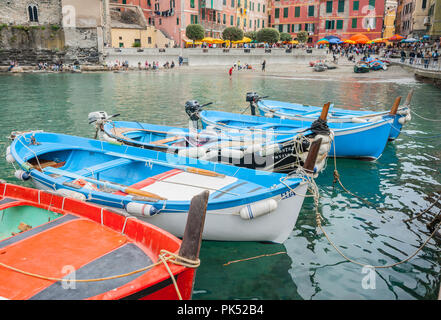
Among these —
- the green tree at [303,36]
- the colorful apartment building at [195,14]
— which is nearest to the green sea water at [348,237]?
the green tree at [303,36]

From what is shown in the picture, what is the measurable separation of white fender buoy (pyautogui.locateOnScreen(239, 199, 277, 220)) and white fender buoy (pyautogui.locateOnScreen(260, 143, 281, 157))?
315 centimetres

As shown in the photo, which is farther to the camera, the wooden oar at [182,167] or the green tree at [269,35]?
the green tree at [269,35]

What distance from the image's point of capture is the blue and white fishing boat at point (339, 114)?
1264 centimetres

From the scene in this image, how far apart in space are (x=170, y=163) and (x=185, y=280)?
171 inches

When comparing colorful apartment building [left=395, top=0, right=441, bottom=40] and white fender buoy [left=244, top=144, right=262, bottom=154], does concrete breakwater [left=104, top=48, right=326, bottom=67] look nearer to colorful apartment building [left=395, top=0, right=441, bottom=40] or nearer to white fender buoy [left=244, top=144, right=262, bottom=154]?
colorful apartment building [left=395, top=0, right=441, bottom=40]

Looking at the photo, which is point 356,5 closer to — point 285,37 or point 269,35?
point 285,37

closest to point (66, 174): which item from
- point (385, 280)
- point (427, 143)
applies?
point (385, 280)

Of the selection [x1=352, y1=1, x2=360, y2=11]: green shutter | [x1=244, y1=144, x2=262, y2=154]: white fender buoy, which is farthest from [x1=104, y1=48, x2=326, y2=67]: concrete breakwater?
[x1=244, y1=144, x2=262, y2=154]: white fender buoy

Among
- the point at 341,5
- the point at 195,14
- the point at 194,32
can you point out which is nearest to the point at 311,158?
the point at 194,32

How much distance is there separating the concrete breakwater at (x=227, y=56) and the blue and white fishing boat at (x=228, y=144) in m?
44.8

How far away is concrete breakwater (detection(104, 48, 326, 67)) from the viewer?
2093 inches

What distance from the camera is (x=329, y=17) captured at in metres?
63.2

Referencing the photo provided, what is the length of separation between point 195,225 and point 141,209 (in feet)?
8.23

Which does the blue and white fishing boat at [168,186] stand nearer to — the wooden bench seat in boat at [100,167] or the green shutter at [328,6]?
the wooden bench seat in boat at [100,167]
